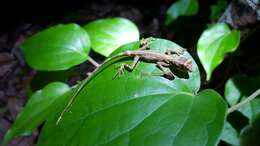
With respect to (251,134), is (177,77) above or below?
above

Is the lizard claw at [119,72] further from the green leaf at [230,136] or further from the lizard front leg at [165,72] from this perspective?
the green leaf at [230,136]

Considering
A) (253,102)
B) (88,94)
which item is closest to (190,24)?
(253,102)

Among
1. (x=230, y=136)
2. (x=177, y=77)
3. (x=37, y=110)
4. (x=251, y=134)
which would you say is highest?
(x=177, y=77)

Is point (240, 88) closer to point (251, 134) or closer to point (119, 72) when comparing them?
point (251, 134)

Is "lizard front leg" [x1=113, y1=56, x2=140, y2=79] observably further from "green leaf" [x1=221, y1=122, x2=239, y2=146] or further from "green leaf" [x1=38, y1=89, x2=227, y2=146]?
"green leaf" [x1=221, y1=122, x2=239, y2=146]

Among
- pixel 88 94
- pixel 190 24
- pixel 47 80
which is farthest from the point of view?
pixel 190 24

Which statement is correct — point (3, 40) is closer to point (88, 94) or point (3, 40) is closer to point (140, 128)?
point (88, 94)

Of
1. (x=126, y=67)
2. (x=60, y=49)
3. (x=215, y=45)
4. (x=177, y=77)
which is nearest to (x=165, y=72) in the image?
(x=177, y=77)
